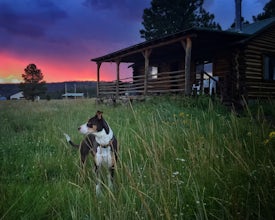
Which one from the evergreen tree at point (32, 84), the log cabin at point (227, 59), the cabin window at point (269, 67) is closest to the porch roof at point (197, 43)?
the log cabin at point (227, 59)

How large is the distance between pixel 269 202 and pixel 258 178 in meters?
0.29

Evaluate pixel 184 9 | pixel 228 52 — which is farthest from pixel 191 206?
pixel 184 9

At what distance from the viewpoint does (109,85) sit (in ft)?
73.9

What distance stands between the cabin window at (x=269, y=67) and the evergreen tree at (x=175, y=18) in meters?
17.4

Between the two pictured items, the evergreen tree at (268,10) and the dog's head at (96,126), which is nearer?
the dog's head at (96,126)

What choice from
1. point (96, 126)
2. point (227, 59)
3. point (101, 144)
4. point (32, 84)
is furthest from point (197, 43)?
point (32, 84)

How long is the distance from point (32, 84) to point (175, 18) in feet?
133

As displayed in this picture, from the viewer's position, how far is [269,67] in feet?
59.4

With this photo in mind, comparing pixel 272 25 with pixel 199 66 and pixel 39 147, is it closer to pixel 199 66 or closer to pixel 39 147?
pixel 199 66

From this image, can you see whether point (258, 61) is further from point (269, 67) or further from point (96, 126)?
point (96, 126)

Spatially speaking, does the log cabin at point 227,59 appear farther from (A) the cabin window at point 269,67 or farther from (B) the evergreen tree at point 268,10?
(B) the evergreen tree at point 268,10

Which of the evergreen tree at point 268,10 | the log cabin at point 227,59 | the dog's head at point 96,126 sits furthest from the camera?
the evergreen tree at point 268,10

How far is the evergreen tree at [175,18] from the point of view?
34.4 meters

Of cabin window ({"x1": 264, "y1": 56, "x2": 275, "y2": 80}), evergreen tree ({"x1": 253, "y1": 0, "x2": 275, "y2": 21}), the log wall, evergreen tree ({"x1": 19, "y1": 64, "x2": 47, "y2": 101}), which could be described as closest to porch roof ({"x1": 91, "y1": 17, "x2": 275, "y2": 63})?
the log wall
